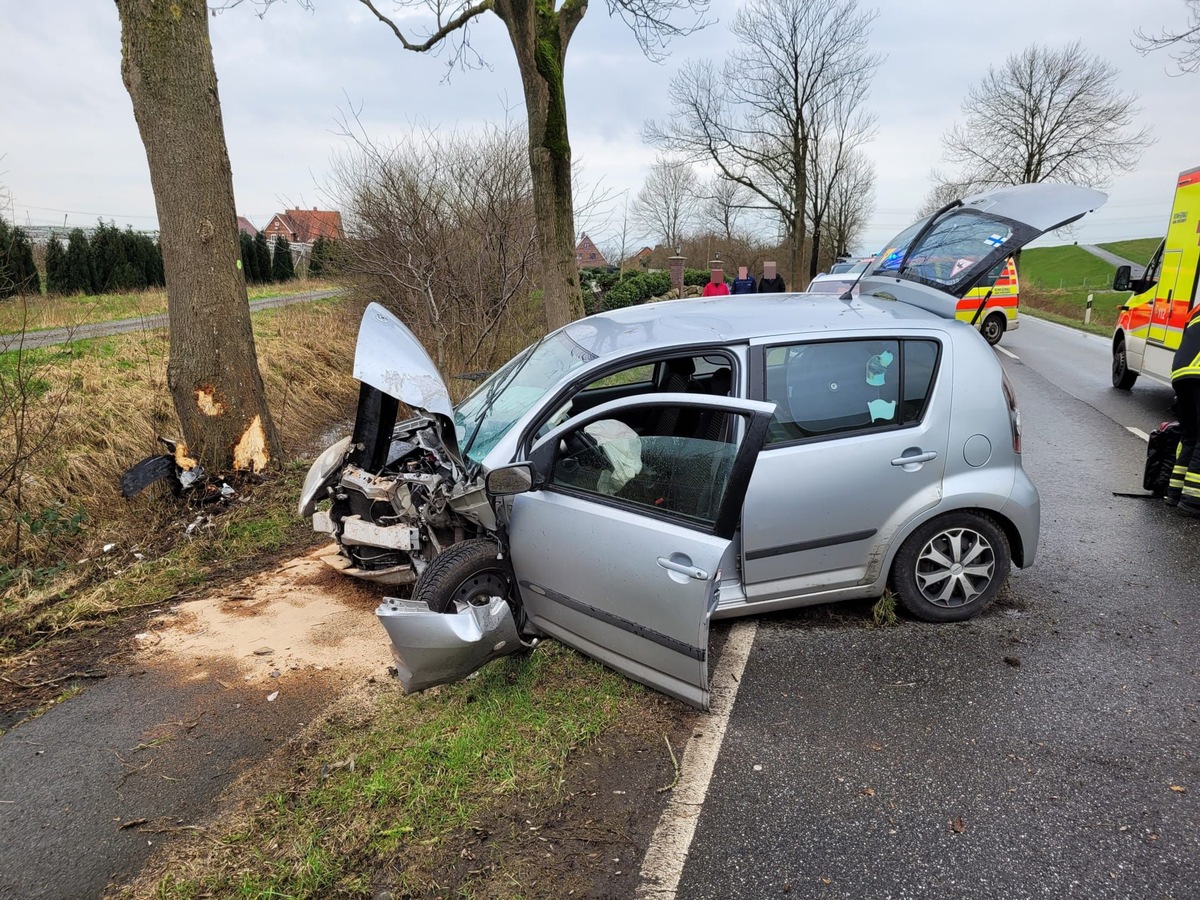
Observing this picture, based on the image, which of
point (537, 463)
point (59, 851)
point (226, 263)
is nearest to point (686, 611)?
point (537, 463)

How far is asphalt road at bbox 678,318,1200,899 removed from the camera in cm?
243

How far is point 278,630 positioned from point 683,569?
2.67 metres

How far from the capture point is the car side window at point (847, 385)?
372 cm

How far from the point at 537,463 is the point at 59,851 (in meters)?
2.29

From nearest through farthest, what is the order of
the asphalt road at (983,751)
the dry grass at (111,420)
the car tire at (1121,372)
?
1. the asphalt road at (983,751)
2. the dry grass at (111,420)
3. the car tire at (1121,372)

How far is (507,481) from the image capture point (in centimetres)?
321

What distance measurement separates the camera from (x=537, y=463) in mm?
3352

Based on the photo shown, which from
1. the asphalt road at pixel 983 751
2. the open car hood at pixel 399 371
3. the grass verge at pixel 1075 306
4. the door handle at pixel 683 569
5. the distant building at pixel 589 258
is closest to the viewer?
the asphalt road at pixel 983 751

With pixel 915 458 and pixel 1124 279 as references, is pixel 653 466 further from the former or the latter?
pixel 1124 279

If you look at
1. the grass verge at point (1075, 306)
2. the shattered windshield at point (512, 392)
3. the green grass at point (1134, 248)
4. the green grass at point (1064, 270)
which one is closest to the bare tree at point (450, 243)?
the shattered windshield at point (512, 392)

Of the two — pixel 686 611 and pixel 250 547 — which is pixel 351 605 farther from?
pixel 686 611

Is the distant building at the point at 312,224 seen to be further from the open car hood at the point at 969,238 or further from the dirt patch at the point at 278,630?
the open car hood at the point at 969,238

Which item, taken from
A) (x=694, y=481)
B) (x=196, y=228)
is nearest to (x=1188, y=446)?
(x=694, y=481)

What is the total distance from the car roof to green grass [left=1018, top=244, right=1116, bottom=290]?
35.6 m
